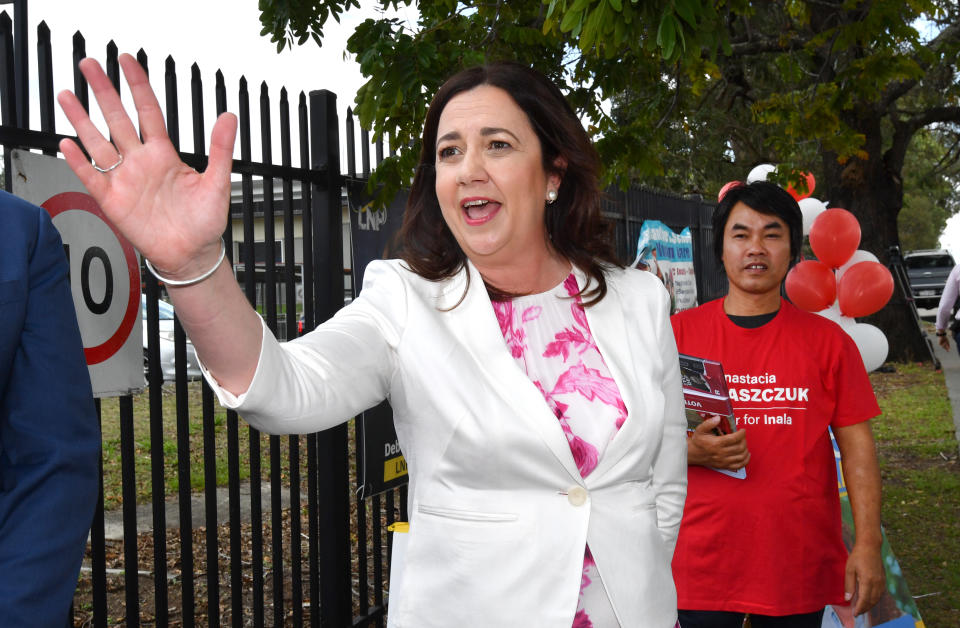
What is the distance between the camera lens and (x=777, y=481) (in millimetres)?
2908

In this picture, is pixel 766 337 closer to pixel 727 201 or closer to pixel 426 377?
pixel 727 201

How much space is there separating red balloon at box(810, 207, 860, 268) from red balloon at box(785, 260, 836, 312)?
88mm

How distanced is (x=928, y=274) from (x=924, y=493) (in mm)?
23632

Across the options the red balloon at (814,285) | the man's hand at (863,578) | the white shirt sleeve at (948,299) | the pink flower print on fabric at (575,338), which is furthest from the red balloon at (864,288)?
the pink flower print on fabric at (575,338)

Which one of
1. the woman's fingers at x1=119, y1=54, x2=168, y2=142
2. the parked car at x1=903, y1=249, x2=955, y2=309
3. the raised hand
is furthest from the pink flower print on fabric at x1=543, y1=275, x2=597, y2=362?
the parked car at x1=903, y1=249, x2=955, y2=309

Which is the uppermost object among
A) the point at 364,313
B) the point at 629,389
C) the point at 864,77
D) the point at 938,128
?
the point at 938,128

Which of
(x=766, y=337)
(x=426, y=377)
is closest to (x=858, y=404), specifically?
(x=766, y=337)

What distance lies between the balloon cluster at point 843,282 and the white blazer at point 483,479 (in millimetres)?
4434

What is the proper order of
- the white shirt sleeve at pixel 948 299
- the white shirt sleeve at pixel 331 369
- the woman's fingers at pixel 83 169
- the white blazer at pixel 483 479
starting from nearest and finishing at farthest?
1. the woman's fingers at pixel 83 169
2. the white shirt sleeve at pixel 331 369
3. the white blazer at pixel 483 479
4. the white shirt sleeve at pixel 948 299

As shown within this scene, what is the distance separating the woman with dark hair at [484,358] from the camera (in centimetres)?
137

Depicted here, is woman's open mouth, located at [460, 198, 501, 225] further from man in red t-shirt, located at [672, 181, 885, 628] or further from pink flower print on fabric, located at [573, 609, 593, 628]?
man in red t-shirt, located at [672, 181, 885, 628]

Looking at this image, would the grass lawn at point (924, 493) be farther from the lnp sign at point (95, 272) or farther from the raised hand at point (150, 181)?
the raised hand at point (150, 181)

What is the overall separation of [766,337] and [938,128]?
21090 millimetres

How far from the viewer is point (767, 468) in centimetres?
294
